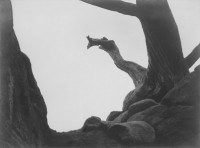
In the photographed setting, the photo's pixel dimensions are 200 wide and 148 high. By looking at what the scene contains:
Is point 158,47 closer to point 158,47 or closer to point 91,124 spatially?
point 158,47

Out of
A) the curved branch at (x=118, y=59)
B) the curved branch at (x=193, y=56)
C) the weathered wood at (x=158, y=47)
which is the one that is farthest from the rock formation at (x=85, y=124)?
the curved branch at (x=118, y=59)

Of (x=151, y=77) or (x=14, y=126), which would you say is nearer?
(x=14, y=126)

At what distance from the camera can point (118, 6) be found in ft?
15.5

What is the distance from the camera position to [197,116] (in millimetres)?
4246

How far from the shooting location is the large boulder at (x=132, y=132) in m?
3.99

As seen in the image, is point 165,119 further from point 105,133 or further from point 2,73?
point 2,73

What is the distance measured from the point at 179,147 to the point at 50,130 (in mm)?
1335

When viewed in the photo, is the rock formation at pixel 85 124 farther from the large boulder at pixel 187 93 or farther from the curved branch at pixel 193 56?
the curved branch at pixel 193 56

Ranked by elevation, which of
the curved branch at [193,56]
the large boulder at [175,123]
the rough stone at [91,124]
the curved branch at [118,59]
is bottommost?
the large boulder at [175,123]

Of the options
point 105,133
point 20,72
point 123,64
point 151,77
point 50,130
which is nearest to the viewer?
point 20,72

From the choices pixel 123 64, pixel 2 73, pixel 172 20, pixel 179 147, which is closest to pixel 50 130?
pixel 2 73

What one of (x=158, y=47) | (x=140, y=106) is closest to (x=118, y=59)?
(x=158, y=47)

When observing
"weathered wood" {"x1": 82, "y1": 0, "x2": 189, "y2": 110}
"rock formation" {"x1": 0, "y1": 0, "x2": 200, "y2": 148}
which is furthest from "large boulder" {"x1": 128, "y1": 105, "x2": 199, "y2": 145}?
"weathered wood" {"x1": 82, "y1": 0, "x2": 189, "y2": 110}

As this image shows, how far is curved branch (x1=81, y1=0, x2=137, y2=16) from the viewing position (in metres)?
4.71
